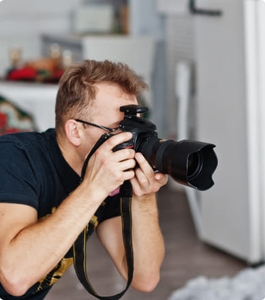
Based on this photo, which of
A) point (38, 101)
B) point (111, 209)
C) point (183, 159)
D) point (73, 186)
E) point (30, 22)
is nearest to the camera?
point (183, 159)

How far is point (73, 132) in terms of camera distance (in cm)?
144

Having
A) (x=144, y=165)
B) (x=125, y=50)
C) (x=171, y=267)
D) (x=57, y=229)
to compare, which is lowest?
(x=171, y=267)

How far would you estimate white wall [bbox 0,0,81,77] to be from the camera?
197 inches

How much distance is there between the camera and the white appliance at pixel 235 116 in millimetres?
2625

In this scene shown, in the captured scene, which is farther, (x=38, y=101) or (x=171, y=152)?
(x=38, y=101)

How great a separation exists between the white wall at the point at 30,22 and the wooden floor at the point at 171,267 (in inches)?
83.1

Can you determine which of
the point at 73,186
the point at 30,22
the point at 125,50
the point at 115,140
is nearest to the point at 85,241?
the point at 73,186

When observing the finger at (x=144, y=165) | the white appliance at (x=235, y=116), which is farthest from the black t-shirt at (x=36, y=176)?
the white appliance at (x=235, y=116)

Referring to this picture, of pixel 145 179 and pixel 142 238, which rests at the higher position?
pixel 145 179

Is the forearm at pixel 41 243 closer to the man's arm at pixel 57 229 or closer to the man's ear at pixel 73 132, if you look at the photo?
the man's arm at pixel 57 229

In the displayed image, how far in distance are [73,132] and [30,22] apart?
12.3 feet

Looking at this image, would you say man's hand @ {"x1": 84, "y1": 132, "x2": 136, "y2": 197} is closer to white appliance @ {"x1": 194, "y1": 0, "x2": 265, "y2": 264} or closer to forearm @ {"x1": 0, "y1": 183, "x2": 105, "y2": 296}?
forearm @ {"x1": 0, "y1": 183, "x2": 105, "y2": 296}

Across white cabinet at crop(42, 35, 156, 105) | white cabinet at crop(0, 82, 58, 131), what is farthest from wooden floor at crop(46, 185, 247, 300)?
white cabinet at crop(42, 35, 156, 105)

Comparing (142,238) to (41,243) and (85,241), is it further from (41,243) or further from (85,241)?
(41,243)
